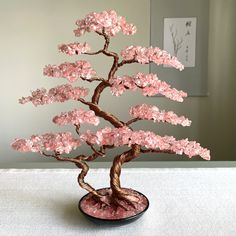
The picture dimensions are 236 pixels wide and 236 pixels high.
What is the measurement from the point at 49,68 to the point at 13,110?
2.34 metres

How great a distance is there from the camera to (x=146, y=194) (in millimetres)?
1214

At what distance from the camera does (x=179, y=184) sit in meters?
1.29

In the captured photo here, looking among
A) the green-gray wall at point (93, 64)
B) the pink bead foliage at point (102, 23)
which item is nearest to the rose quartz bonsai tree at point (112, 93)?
the pink bead foliage at point (102, 23)

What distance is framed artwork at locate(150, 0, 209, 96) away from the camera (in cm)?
298

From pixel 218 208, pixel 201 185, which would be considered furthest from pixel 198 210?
pixel 201 185

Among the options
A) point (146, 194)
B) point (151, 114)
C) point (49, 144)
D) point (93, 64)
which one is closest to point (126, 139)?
point (151, 114)

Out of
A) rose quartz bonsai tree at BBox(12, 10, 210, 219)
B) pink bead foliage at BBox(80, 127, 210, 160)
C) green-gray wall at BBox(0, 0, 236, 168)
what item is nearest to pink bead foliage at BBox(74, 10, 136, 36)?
rose quartz bonsai tree at BBox(12, 10, 210, 219)

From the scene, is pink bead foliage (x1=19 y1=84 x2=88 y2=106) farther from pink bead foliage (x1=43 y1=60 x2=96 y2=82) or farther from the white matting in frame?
the white matting in frame

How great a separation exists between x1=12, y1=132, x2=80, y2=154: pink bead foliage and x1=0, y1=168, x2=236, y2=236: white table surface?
247 millimetres

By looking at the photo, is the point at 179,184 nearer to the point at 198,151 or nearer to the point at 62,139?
the point at 198,151

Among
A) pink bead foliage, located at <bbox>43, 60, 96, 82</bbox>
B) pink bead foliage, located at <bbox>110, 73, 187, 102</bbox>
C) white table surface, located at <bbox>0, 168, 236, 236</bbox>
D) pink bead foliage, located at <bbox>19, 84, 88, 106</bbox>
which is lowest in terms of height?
white table surface, located at <bbox>0, 168, 236, 236</bbox>

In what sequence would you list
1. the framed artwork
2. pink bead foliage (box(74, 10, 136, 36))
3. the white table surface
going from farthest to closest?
the framed artwork → the white table surface → pink bead foliage (box(74, 10, 136, 36))

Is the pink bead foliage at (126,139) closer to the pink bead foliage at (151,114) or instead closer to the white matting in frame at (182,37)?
the pink bead foliage at (151,114)

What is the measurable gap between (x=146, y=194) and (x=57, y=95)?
50 cm
